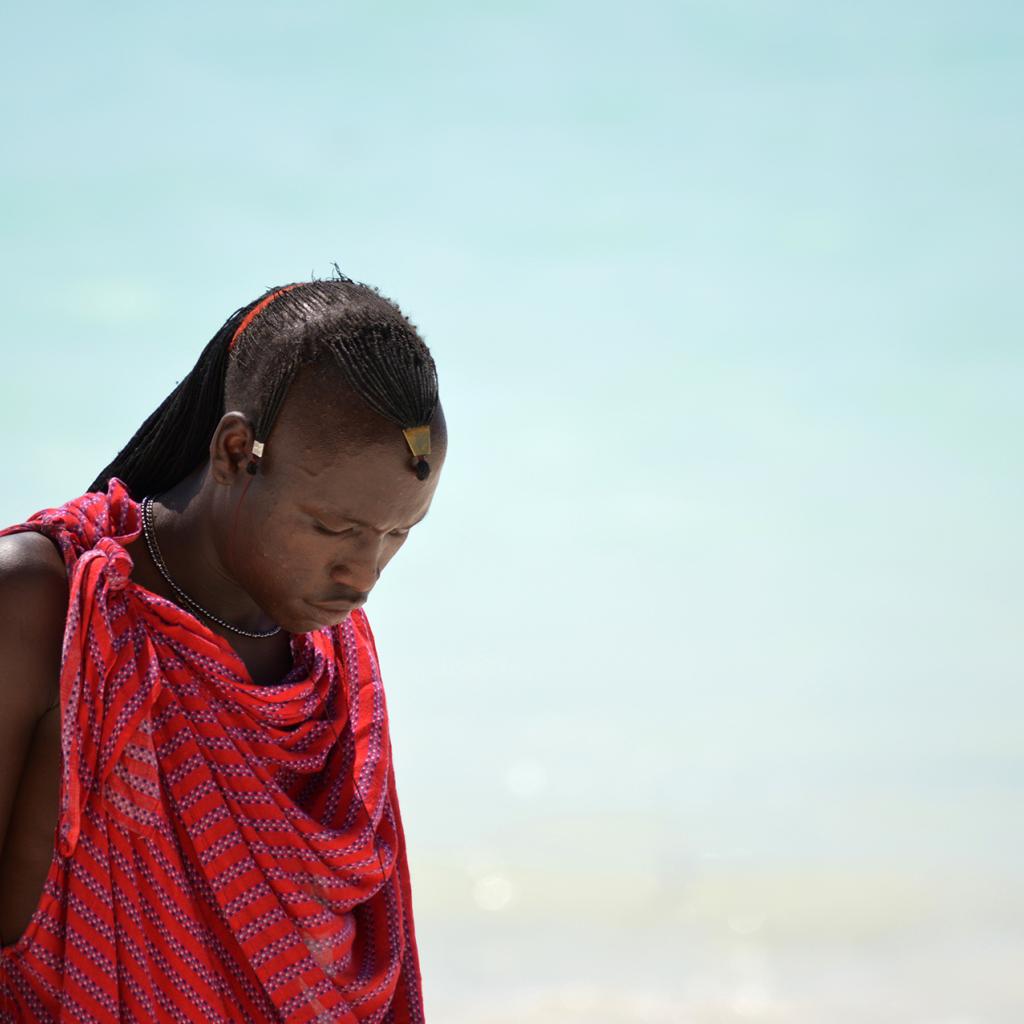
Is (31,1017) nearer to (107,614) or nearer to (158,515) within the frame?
(107,614)

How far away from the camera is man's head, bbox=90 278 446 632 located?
2.31 metres

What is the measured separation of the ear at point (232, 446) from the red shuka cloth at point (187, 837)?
7.8 inches

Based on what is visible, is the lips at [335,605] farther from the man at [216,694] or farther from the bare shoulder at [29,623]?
the bare shoulder at [29,623]

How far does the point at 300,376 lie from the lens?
7.71 feet

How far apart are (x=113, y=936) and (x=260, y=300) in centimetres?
103

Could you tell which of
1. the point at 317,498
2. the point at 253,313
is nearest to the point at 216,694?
the point at 317,498

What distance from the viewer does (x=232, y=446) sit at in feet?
7.79

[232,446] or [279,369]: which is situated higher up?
[279,369]

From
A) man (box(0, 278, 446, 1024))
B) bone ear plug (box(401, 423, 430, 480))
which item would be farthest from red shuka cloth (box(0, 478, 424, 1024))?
bone ear plug (box(401, 423, 430, 480))

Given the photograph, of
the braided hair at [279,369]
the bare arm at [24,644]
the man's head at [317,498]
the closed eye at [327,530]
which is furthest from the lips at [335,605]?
the bare arm at [24,644]

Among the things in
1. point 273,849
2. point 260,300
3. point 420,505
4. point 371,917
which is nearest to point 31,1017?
point 273,849

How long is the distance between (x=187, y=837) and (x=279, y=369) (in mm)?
726

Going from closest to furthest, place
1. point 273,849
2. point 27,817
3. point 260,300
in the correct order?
point 27,817, point 273,849, point 260,300

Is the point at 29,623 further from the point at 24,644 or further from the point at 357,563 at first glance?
the point at 357,563
